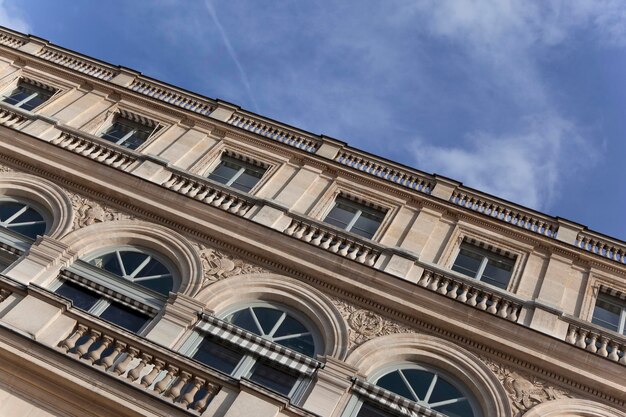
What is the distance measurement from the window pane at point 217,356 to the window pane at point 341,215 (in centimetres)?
475

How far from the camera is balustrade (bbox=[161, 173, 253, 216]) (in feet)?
46.2

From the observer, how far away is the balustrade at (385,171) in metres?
16.3

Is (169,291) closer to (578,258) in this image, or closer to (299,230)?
(299,230)

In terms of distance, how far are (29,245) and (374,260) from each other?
7367 millimetres

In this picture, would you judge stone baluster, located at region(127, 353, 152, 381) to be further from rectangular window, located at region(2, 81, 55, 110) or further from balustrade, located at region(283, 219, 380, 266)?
rectangular window, located at region(2, 81, 55, 110)

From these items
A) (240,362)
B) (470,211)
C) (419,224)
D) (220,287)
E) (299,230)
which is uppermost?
(470,211)

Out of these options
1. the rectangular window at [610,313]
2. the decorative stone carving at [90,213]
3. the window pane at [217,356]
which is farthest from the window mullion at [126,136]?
the rectangular window at [610,313]

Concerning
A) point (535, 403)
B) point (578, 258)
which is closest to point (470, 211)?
point (578, 258)

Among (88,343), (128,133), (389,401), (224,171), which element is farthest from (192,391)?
(128,133)

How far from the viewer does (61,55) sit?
19859mm

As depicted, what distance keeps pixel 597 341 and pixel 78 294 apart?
33.6 feet

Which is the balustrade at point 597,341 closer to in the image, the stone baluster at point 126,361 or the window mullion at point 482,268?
the window mullion at point 482,268

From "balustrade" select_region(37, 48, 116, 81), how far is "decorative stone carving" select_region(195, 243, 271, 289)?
883cm

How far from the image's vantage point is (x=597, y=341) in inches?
469
